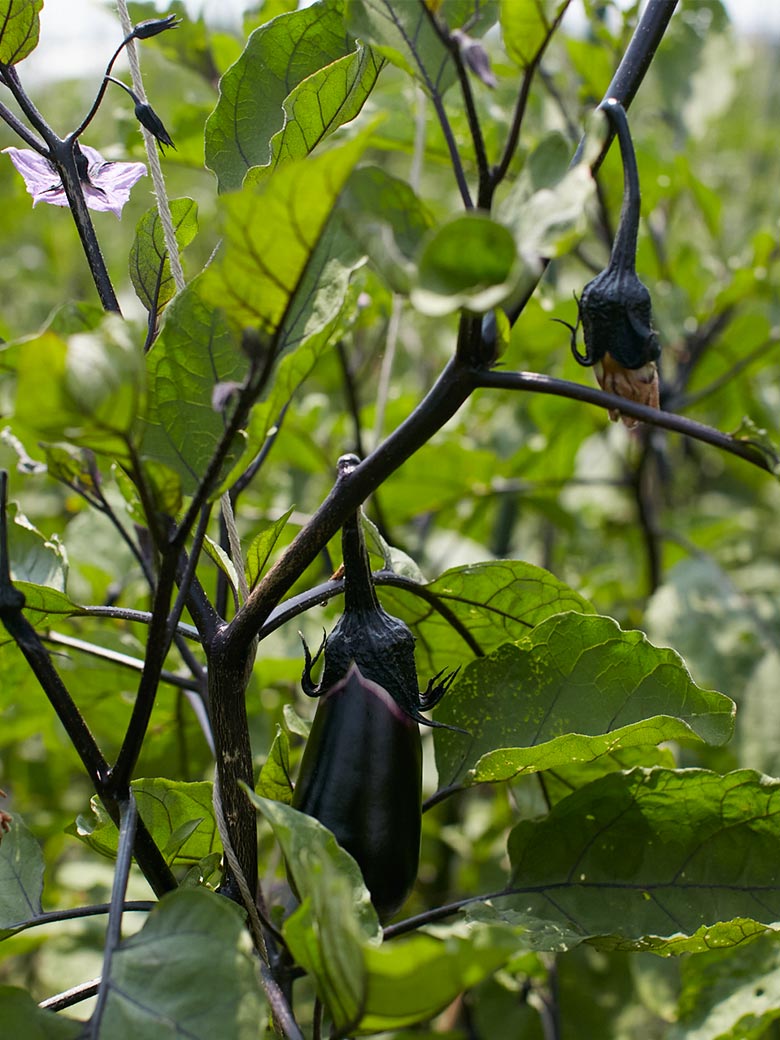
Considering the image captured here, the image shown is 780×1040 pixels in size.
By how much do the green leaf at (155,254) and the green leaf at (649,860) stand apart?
1.05 ft

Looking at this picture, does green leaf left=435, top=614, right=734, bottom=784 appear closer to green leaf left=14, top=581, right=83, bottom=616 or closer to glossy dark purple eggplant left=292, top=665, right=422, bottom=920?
glossy dark purple eggplant left=292, top=665, right=422, bottom=920

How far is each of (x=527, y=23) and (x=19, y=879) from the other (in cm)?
41

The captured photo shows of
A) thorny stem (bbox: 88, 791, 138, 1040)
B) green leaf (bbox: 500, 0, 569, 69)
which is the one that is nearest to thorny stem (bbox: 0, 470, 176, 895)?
thorny stem (bbox: 88, 791, 138, 1040)

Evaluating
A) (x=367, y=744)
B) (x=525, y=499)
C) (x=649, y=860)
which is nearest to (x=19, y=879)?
(x=367, y=744)

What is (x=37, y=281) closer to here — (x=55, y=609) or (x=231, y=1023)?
(x=55, y=609)

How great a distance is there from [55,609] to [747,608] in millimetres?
875

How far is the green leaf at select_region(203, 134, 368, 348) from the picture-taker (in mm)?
306

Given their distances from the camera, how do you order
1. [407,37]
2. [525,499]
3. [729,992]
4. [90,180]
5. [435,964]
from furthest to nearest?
[525,499] → [729,992] → [90,180] → [407,37] → [435,964]

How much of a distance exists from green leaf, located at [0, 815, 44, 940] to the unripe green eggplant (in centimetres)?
12

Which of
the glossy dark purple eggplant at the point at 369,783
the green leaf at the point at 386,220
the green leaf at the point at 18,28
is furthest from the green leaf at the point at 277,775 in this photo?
the green leaf at the point at 18,28

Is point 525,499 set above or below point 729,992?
above

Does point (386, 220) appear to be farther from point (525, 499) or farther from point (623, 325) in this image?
point (525, 499)

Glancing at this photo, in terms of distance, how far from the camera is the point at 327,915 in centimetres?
33

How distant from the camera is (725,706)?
46 centimetres
